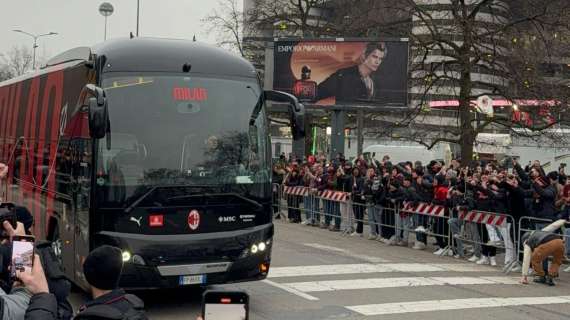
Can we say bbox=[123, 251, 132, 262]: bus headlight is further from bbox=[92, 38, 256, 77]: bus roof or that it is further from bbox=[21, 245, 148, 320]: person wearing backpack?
bbox=[21, 245, 148, 320]: person wearing backpack

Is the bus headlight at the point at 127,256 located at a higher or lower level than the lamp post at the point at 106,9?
lower

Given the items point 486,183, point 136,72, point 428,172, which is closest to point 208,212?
point 136,72

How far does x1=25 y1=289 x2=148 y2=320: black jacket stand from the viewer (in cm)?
355

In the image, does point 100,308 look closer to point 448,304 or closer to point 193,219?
point 193,219

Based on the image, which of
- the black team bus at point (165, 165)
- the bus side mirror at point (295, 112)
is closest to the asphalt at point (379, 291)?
the black team bus at point (165, 165)

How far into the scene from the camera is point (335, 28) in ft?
128

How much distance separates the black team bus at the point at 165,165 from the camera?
348 inches

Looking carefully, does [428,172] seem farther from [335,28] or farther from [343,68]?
[335,28]

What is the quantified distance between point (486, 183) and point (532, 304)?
4.69 meters

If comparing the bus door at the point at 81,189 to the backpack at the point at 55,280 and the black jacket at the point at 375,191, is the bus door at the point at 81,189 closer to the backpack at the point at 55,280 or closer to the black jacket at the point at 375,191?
the backpack at the point at 55,280

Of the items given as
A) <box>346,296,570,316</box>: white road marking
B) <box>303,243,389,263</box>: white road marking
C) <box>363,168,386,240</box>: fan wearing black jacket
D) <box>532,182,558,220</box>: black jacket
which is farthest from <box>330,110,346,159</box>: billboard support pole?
<box>346,296,570,316</box>: white road marking

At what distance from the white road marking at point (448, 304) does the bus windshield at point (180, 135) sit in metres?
2.27

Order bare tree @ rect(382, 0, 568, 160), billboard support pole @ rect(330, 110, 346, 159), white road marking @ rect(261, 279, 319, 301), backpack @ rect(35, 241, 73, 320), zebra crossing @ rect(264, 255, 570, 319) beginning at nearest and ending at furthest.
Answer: backpack @ rect(35, 241, 73, 320) → zebra crossing @ rect(264, 255, 570, 319) → white road marking @ rect(261, 279, 319, 301) → bare tree @ rect(382, 0, 568, 160) → billboard support pole @ rect(330, 110, 346, 159)

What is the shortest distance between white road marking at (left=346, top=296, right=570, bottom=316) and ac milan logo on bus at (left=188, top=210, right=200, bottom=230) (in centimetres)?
245
